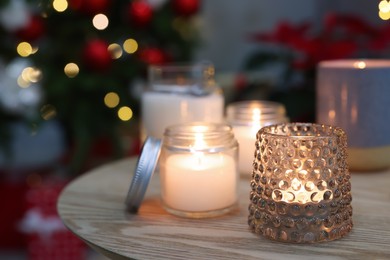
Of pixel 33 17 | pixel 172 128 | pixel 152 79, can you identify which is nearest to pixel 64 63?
pixel 33 17

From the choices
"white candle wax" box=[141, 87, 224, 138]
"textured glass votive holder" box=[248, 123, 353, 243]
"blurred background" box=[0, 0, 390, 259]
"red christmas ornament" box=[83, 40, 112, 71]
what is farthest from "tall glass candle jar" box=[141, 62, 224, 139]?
"red christmas ornament" box=[83, 40, 112, 71]

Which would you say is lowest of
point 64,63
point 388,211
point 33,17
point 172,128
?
point 388,211

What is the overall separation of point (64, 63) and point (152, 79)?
2.48 feet

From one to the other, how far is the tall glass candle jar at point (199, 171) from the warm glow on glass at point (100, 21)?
105cm

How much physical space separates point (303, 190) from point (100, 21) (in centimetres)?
125

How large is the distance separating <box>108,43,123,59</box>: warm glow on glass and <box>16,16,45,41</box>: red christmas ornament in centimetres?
22

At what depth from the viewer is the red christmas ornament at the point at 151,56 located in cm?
166

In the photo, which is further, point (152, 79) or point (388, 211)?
point (152, 79)

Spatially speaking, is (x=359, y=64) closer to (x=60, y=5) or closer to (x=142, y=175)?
(x=142, y=175)

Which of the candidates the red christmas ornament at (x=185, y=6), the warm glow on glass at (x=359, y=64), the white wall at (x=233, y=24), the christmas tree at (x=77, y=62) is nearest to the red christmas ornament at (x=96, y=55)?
the christmas tree at (x=77, y=62)

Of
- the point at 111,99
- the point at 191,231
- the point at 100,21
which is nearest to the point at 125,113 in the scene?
the point at 111,99

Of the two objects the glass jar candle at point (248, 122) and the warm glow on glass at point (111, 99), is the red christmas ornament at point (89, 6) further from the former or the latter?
the glass jar candle at point (248, 122)

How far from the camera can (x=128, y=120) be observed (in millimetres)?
1679

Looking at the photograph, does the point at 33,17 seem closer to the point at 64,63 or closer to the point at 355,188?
the point at 64,63
